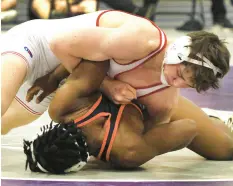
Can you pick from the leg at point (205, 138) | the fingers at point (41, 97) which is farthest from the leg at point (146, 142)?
the fingers at point (41, 97)

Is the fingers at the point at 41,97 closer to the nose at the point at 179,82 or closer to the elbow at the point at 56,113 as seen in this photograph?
the elbow at the point at 56,113

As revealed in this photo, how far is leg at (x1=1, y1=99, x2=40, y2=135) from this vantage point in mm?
3260

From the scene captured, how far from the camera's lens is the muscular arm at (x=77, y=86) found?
272 cm

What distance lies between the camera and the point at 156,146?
278cm

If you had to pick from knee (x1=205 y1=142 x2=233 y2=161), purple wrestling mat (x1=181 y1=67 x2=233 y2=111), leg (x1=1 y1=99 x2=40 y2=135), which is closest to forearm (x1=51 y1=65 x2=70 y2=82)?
leg (x1=1 y1=99 x2=40 y2=135)

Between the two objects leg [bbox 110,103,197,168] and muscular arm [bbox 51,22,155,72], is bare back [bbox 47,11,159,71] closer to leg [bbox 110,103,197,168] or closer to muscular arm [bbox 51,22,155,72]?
muscular arm [bbox 51,22,155,72]

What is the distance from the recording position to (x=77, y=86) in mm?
2719

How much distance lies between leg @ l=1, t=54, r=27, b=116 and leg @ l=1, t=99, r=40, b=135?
0.43m

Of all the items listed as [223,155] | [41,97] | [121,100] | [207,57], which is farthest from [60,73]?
[223,155]

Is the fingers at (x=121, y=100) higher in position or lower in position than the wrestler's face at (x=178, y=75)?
lower

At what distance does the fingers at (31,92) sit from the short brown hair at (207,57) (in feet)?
2.60

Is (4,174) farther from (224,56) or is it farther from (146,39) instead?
(224,56)

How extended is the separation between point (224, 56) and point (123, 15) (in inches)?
19.0

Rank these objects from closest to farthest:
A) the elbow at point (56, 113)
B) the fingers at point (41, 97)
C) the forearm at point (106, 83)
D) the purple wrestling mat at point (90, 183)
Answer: the purple wrestling mat at point (90, 183)
the elbow at point (56, 113)
the forearm at point (106, 83)
the fingers at point (41, 97)
